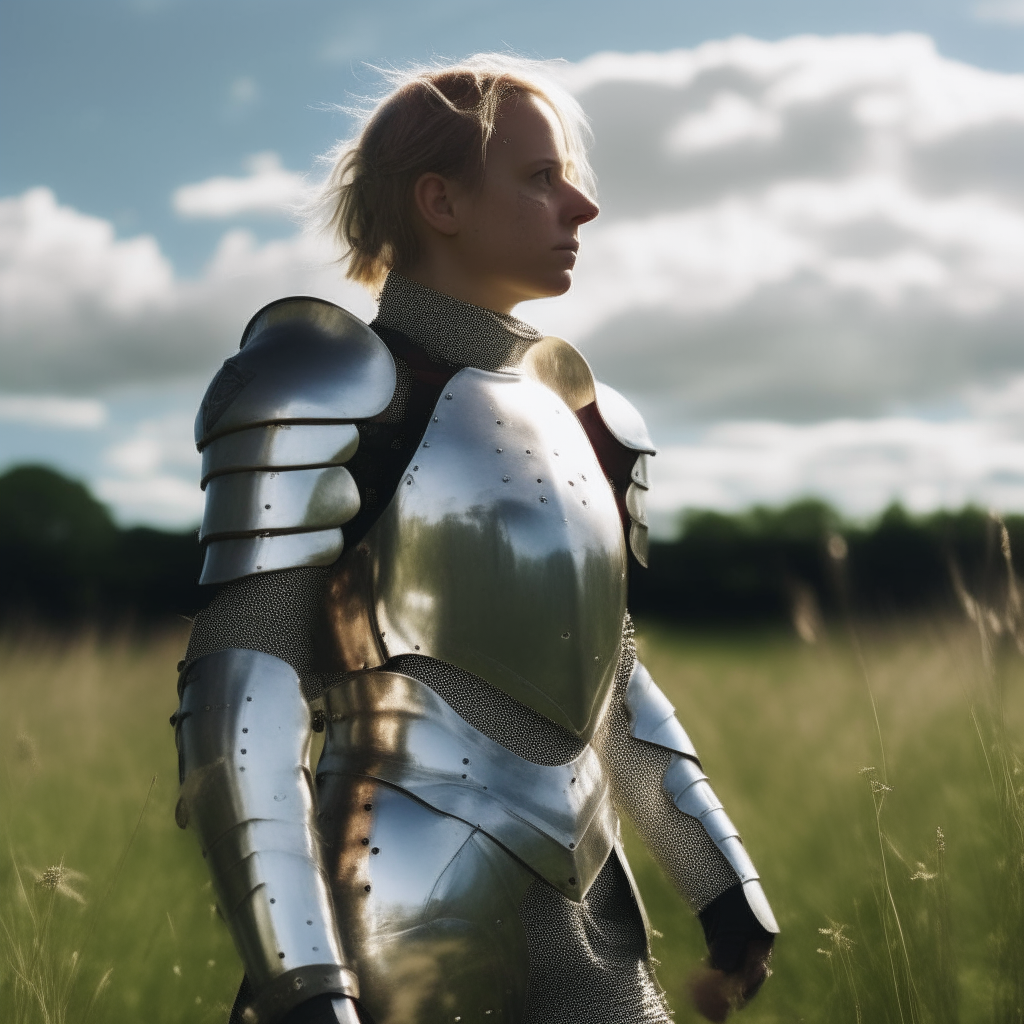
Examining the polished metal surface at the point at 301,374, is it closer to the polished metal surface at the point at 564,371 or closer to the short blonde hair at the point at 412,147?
the short blonde hair at the point at 412,147

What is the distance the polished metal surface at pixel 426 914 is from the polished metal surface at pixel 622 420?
909mm

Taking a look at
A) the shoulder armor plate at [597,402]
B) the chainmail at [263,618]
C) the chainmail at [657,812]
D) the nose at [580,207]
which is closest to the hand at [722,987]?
the chainmail at [657,812]

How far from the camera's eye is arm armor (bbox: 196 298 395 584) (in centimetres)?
192

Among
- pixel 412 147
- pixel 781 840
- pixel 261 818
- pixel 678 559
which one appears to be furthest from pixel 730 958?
pixel 678 559

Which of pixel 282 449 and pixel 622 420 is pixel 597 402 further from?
pixel 282 449

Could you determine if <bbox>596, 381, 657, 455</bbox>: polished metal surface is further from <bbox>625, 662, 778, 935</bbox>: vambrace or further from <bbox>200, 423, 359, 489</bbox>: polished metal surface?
<bbox>200, 423, 359, 489</bbox>: polished metal surface

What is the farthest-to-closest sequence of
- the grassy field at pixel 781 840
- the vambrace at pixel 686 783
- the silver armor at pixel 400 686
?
the grassy field at pixel 781 840 → the vambrace at pixel 686 783 → the silver armor at pixel 400 686

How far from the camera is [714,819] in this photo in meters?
2.40

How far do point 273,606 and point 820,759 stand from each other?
3.79m

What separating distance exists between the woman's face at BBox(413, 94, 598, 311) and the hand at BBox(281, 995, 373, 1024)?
119 cm

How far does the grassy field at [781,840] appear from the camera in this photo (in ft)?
10.8

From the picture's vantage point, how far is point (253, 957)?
171 cm

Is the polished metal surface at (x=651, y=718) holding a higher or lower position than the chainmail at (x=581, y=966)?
higher

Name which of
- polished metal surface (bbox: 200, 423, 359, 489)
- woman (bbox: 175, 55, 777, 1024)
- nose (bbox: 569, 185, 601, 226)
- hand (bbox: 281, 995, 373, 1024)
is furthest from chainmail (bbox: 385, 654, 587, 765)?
nose (bbox: 569, 185, 601, 226)
